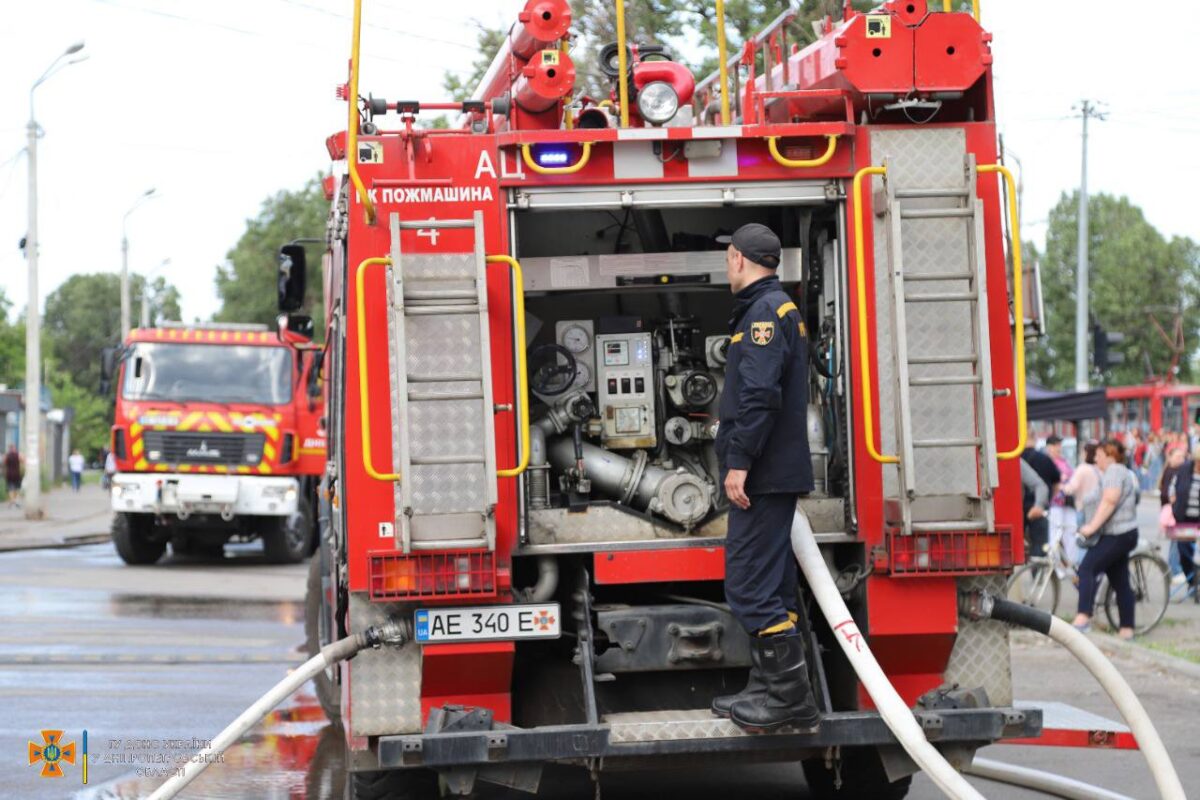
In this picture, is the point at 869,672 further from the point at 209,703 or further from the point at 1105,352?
the point at 1105,352

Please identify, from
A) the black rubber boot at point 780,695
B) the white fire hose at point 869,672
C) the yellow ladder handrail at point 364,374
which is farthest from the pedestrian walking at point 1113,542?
the yellow ladder handrail at point 364,374

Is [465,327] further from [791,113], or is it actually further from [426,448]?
[791,113]

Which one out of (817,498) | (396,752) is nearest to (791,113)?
(817,498)

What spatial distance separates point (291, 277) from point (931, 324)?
4.68 m

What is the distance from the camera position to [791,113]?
6.92 metres

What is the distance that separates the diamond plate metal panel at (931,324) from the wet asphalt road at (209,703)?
86.8 inches

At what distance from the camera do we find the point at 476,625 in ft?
20.6

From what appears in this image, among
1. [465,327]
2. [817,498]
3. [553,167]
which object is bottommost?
[817,498]

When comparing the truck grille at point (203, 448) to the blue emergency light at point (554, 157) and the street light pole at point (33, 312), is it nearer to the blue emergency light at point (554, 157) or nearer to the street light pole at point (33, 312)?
the street light pole at point (33, 312)

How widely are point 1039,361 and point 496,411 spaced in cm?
6093

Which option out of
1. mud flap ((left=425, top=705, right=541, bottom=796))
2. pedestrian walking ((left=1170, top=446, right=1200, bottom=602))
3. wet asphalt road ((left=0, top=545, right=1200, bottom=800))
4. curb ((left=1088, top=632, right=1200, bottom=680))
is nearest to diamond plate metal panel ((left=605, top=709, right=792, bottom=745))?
mud flap ((left=425, top=705, right=541, bottom=796))

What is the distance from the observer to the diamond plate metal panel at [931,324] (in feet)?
20.7

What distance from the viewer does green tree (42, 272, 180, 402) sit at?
109562 mm

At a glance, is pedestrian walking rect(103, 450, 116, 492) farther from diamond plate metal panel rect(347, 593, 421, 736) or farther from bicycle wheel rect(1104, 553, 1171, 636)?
diamond plate metal panel rect(347, 593, 421, 736)
